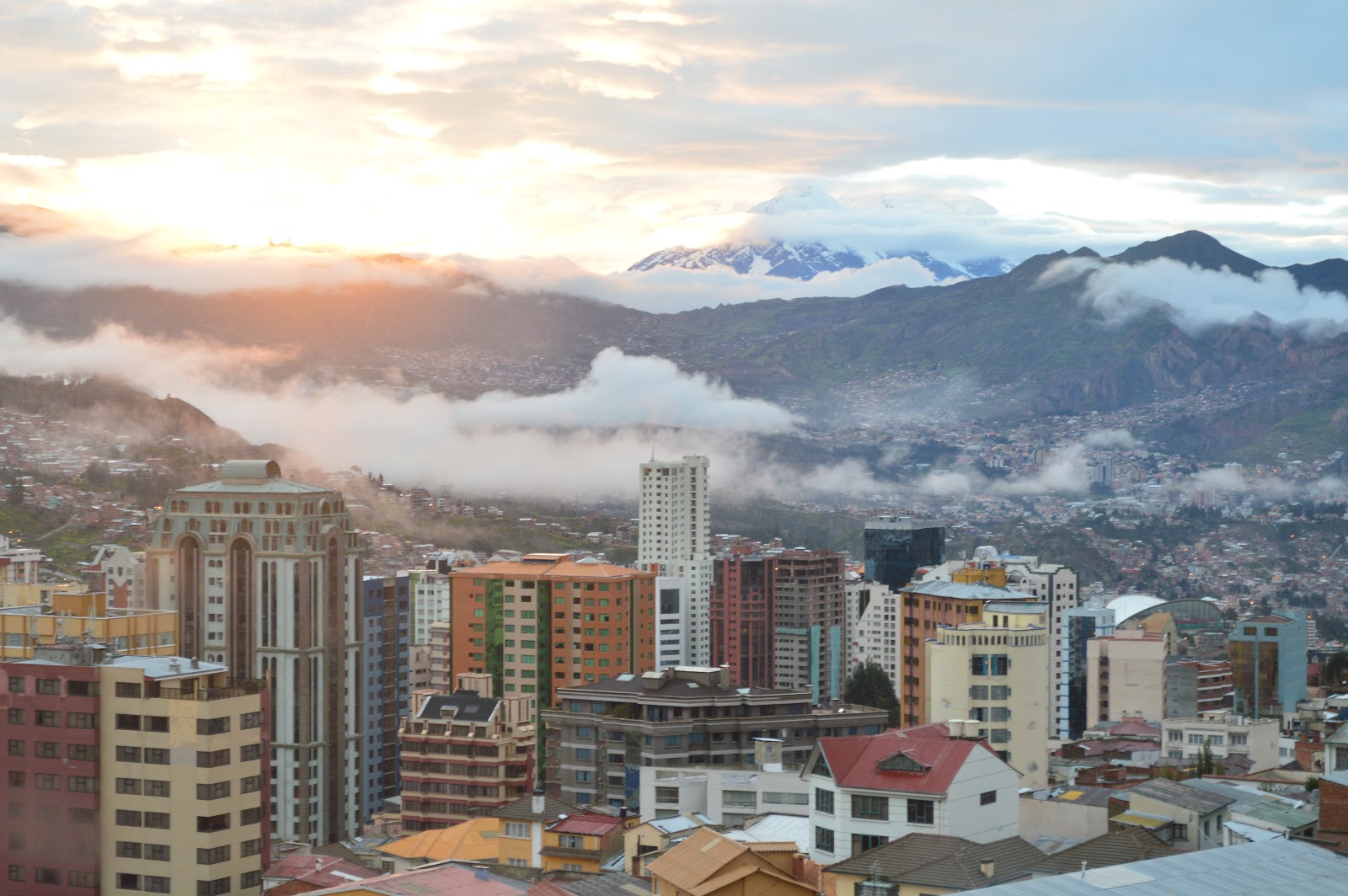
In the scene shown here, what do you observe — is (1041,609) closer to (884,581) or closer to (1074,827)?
(1074,827)

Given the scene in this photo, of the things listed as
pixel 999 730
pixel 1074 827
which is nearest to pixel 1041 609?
pixel 999 730

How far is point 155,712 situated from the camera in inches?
1558

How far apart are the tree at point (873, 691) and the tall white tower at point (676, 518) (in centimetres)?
3092

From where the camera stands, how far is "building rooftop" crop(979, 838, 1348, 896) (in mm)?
28328

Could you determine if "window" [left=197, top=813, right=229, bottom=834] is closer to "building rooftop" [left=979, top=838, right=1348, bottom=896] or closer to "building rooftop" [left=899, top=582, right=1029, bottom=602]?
"building rooftop" [left=979, top=838, right=1348, bottom=896]

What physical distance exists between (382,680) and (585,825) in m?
49.5

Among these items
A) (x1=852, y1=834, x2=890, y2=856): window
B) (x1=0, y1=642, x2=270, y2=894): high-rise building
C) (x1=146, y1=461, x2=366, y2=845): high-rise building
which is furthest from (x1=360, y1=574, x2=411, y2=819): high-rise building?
(x1=852, y1=834, x2=890, y2=856): window

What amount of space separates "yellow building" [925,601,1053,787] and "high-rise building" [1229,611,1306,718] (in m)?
54.6

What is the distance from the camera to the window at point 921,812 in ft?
119

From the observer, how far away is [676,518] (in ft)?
479

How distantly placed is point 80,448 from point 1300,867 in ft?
505

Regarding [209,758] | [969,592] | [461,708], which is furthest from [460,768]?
[209,758]

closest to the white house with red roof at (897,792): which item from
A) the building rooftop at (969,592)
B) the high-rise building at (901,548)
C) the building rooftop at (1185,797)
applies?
the building rooftop at (1185,797)

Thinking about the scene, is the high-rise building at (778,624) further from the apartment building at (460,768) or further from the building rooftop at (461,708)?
the apartment building at (460,768)
